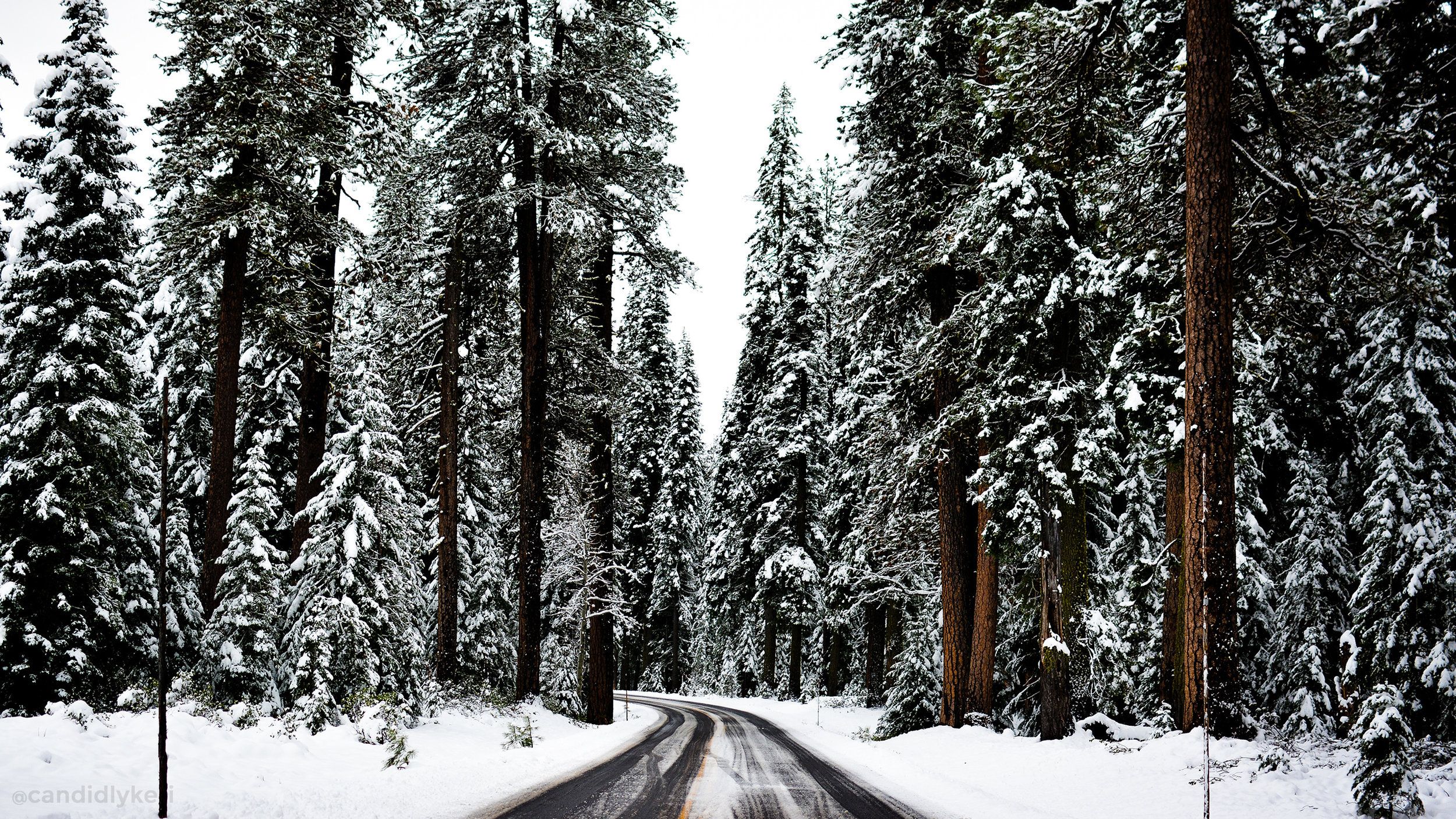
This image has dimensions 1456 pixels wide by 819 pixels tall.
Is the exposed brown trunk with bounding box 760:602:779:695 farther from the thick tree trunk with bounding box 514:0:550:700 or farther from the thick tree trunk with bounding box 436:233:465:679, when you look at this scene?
the thick tree trunk with bounding box 436:233:465:679

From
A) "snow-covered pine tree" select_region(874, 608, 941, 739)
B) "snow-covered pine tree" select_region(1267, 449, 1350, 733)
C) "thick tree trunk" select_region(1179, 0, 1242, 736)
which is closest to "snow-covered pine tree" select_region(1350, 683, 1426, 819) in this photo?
"thick tree trunk" select_region(1179, 0, 1242, 736)

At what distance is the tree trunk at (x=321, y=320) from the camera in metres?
14.3

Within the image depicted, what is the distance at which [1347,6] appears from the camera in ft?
32.2

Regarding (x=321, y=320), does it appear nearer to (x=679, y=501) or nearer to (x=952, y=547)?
(x=952, y=547)

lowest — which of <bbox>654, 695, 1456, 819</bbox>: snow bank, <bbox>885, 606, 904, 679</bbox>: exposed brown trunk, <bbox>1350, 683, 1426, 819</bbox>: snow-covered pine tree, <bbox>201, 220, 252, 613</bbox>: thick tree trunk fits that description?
<bbox>885, 606, 904, 679</bbox>: exposed brown trunk

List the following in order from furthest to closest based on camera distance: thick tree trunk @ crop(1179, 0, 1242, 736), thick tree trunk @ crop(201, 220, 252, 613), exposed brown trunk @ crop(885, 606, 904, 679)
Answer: exposed brown trunk @ crop(885, 606, 904, 679), thick tree trunk @ crop(201, 220, 252, 613), thick tree trunk @ crop(1179, 0, 1242, 736)

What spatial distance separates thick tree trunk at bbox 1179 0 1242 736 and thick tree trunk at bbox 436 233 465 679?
13.1 meters

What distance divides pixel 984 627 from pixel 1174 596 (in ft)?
11.8

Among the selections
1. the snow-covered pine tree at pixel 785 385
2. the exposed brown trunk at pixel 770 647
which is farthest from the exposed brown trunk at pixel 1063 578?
the exposed brown trunk at pixel 770 647

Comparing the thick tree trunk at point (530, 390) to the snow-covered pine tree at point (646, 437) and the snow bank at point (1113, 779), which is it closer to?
the snow bank at point (1113, 779)

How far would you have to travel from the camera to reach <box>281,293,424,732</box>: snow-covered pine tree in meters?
14.9

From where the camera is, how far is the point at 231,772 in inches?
315

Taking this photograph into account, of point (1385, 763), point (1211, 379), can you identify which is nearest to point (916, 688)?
point (1211, 379)

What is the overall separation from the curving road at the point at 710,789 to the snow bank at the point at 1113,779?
662mm
